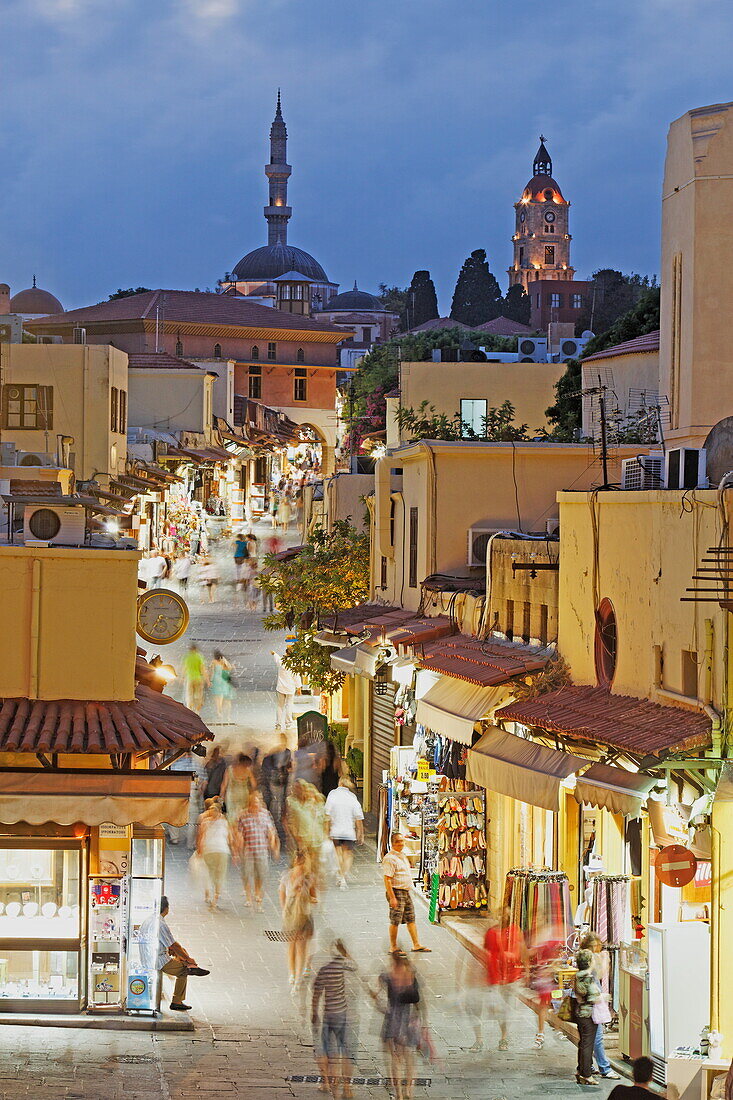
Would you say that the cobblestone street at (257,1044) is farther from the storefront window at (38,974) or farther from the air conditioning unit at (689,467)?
the air conditioning unit at (689,467)

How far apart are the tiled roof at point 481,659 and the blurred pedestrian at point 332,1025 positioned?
17.4 feet

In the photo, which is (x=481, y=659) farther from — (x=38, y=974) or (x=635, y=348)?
(x=635, y=348)

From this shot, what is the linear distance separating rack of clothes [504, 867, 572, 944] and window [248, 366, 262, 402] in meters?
78.0

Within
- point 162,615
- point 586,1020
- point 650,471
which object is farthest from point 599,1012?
point 162,615

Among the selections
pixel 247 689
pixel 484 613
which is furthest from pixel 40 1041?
pixel 247 689

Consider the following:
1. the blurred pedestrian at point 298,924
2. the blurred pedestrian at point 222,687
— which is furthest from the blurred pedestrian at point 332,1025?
the blurred pedestrian at point 222,687

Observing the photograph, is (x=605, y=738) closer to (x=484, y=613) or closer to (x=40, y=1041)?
(x=40, y=1041)

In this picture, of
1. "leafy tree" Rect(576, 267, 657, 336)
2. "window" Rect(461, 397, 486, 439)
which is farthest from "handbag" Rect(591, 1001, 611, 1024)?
"leafy tree" Rect(576, 267, 657, 336)

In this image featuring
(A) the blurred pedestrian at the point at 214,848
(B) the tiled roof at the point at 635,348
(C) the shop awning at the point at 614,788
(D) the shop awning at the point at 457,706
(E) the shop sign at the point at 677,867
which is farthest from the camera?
(B) the tiled roof at the point at 635,348

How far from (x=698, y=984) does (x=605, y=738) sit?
216 centimetres

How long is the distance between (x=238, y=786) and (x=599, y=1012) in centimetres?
1025

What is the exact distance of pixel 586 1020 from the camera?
12055 millimetres

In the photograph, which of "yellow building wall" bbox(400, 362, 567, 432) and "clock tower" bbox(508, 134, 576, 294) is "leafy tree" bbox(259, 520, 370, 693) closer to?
"yellow building wall" bbox(400, 362, 567, 432)

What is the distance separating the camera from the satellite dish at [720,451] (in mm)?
13828
